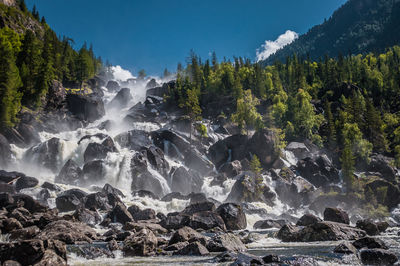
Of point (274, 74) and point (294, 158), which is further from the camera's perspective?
point (274, 74)

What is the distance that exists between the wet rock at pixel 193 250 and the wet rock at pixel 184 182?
38754 mm

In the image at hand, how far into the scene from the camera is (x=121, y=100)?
4513 inches

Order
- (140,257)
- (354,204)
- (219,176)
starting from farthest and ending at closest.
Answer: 1. (219,176)
2. (354,204)
3. (140,257)

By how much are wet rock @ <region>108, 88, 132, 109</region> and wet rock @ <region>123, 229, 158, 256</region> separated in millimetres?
97734

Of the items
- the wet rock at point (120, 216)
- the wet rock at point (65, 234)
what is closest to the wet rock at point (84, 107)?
the wet rock at point (120, 216)

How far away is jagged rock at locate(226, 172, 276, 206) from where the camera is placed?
5216cm

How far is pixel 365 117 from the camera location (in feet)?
279

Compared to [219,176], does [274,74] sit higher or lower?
higher

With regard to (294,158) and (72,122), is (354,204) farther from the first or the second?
(72,122)

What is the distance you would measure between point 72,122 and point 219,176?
43423 millimetres

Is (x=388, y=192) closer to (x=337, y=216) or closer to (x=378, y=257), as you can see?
(x=337, y=216)

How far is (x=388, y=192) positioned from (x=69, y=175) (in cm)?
5638

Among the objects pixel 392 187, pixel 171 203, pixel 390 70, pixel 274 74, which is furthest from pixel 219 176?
pixel 390 70

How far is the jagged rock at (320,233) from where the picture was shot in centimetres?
2256
